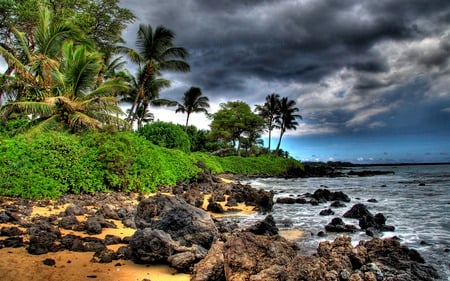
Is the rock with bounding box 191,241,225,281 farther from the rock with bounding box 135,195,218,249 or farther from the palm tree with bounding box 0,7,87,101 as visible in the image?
the palm tree with bounding box 0,7,87,101

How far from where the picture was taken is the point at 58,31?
18422mm

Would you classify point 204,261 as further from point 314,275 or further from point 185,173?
point 185,173

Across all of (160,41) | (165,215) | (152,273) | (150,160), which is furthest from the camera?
(160,41)

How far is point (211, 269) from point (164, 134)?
2085 cm

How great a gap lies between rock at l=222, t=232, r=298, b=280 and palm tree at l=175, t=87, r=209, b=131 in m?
42.6

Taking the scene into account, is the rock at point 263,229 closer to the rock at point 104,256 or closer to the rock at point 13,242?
the rock at point 104,256

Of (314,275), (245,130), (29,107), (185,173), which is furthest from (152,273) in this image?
(245,130)

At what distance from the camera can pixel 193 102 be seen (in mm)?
47406

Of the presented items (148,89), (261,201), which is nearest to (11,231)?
(261,201)

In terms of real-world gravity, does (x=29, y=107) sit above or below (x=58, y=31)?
below

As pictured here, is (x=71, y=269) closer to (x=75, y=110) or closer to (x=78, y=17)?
(x=75, y=110)

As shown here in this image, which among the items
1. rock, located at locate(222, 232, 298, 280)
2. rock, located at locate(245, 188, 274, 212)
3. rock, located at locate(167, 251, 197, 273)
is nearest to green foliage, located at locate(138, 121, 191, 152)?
rock, located at locate(245, 188, 274, 212)

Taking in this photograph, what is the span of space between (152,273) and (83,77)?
1423cm

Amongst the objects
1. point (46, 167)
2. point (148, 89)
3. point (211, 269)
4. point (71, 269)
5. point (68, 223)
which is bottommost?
point (71, 269)
